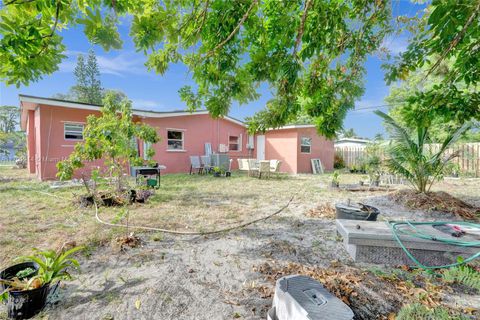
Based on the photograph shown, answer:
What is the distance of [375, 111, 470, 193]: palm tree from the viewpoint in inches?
225

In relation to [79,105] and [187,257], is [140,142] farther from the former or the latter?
[187,257]

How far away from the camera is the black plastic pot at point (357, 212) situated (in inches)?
136

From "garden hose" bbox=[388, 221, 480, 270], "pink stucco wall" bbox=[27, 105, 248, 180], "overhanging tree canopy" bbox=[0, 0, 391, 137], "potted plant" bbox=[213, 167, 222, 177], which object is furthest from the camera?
"potted plant" bbox=[213, 167, 222, 177]

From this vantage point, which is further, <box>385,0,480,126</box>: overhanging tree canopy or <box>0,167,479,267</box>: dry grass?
<box>0,167,479,267</box>: dry grass

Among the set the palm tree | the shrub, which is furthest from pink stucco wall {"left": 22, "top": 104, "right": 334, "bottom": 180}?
the palm tree

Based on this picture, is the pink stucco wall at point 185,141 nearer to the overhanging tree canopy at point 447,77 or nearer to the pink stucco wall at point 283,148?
the pink stucco wall at point 283,148

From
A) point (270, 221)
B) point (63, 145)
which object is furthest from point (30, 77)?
point (63, 145)

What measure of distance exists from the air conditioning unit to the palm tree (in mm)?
5716

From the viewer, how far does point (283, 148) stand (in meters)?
15.0

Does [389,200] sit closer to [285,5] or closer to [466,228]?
[466,228]

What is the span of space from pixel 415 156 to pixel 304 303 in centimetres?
600

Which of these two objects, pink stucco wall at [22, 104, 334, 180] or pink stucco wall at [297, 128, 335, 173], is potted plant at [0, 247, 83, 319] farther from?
pink stucco wall at [297, 128, 335, 173]

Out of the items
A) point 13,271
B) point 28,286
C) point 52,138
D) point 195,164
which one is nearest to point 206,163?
point 195,164

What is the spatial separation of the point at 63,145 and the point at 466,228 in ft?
41.9
